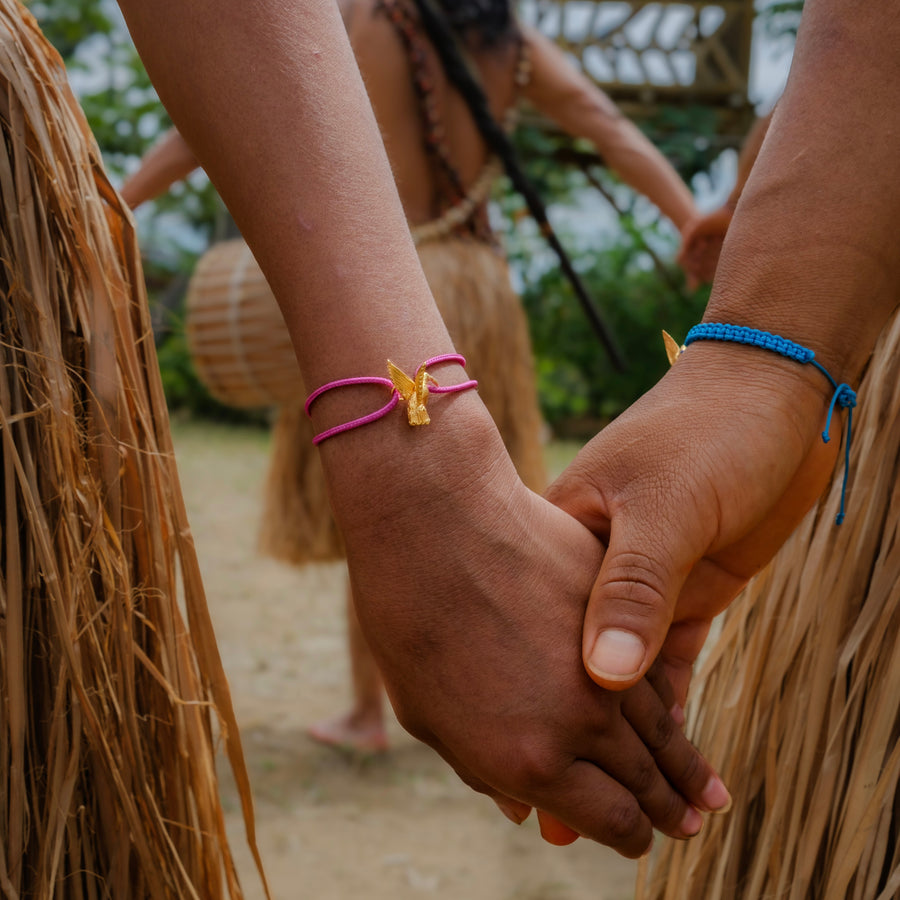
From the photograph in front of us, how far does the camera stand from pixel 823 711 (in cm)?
90

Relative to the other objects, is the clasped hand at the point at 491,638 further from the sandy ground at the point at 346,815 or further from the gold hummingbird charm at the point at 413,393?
the sandy ground at the point at 346,815

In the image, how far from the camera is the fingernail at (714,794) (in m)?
0.84

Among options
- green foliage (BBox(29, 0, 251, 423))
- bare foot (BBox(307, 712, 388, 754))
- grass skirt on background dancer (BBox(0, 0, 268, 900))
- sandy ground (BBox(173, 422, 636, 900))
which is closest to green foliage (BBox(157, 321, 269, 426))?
green foliage (BBox(29, 0, 251, 423))

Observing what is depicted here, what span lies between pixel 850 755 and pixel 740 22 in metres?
5.74

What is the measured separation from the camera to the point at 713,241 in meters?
1.96

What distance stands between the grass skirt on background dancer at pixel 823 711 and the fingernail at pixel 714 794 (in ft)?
0.33

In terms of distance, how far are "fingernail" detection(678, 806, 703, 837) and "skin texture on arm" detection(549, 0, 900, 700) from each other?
0.57ft

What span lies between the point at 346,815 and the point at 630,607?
1.52 metres

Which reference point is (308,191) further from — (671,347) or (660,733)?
(660,733)

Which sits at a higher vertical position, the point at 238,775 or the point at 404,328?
the point at 404,328

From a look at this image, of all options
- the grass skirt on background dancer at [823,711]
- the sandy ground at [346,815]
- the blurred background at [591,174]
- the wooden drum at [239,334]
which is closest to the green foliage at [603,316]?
the blurred background at [591,174]

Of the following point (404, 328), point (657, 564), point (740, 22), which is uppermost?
point (740, 22)

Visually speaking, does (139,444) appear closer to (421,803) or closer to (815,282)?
(815,282)

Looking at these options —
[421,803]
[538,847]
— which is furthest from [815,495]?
[421,803]
